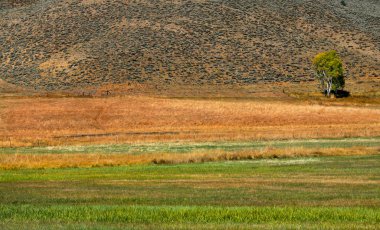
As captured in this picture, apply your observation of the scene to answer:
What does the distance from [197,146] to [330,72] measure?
169 ft

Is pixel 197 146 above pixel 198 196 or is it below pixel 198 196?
below

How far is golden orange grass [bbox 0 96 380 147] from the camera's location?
5359 cm

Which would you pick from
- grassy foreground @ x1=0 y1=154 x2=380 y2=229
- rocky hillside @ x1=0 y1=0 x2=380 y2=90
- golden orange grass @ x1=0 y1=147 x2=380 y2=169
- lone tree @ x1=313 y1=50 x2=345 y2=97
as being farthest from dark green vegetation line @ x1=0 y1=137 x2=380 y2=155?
rocky hillside @ x1=0 y1=0 x2=380 y2=90

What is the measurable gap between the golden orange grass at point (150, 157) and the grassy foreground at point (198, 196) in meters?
2.54

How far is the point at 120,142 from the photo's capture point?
50.1 meters

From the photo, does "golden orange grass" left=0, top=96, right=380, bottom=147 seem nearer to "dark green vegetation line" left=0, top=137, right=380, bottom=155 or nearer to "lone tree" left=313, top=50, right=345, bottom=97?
"dark green vegetation line" left=0, top=137, right=380, bottom=155

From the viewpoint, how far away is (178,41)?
118 m

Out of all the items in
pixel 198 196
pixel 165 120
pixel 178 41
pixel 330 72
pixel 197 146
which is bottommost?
pixel 178 41

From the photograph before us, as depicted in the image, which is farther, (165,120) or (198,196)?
(165,120)

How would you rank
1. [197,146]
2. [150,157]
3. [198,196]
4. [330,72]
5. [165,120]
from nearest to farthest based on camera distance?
[198,196] < [150,157] < [197,146] < [165,120] < [330,72]

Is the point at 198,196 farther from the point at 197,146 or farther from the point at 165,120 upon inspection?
the point at 165,120

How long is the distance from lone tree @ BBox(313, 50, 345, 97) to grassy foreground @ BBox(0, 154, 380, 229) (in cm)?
6070

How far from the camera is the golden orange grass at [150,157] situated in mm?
35656

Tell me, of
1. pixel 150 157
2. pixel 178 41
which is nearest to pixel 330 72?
pixel 178 41
